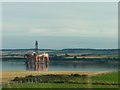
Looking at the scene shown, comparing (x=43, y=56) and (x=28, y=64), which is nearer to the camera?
(x=28, y=64)

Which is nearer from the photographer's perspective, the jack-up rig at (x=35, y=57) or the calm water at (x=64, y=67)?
the calm water at (x=64, y=67)

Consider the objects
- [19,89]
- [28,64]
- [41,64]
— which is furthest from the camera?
[41,64]

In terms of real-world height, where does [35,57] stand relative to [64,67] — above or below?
above

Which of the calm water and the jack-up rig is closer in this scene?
the calm water

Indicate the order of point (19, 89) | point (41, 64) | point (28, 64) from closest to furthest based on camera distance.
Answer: point (19, 89)
point (28, 64)
point (41, 64)

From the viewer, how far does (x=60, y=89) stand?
30.2 metres

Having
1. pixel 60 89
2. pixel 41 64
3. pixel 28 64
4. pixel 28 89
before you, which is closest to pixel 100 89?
pixel 60 89

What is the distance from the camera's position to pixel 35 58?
10150cm

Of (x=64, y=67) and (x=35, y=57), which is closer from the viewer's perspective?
(x=64, y=67)

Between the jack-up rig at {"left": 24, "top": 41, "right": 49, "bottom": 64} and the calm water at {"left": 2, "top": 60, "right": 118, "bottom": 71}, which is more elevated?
the jack-up rig at {"left": 24, "top": 41, "right": 49, "bottom": 64}

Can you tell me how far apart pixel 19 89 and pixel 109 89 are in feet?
22.0

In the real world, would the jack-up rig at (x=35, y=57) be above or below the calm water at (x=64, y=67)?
above

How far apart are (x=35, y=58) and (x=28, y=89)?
71362 millimetres

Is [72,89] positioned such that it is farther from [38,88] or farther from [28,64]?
[28,64]
